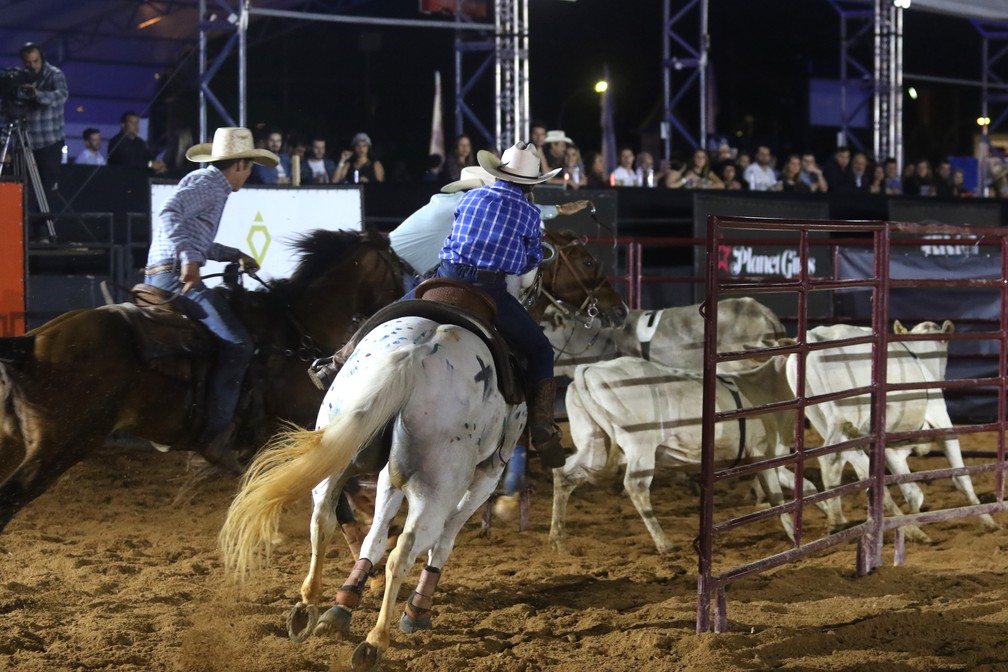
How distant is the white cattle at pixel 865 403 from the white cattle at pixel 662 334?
0.95 m

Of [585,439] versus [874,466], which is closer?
[874,466]

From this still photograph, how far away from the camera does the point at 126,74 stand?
14750mm

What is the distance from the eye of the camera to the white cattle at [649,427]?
6.39 m

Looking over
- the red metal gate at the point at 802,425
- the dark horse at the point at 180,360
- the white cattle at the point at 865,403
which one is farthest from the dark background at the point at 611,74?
the red metal gate at the point at 802,425

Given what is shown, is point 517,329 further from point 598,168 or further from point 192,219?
point 598,168

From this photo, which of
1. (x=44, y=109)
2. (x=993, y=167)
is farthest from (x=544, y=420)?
(x=993, y=167)

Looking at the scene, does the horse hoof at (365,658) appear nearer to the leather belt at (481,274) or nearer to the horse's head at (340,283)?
the leather belt at (481,274)

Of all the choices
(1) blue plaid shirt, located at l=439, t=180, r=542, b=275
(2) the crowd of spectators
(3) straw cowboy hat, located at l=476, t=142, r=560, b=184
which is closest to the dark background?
(2) the crowd of spectators

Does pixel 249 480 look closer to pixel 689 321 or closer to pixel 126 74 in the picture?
pixel 689 321

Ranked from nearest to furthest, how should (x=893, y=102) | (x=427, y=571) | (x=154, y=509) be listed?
(x=427, y=571) → (x=154, y=509) → (x=893, y=102)

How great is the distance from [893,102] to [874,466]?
11.4 m

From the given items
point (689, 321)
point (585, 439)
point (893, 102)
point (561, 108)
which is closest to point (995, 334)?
point (585, 439)

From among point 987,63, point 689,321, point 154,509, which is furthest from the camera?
point 987,63

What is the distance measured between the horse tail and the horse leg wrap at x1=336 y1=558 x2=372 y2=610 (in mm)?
345
